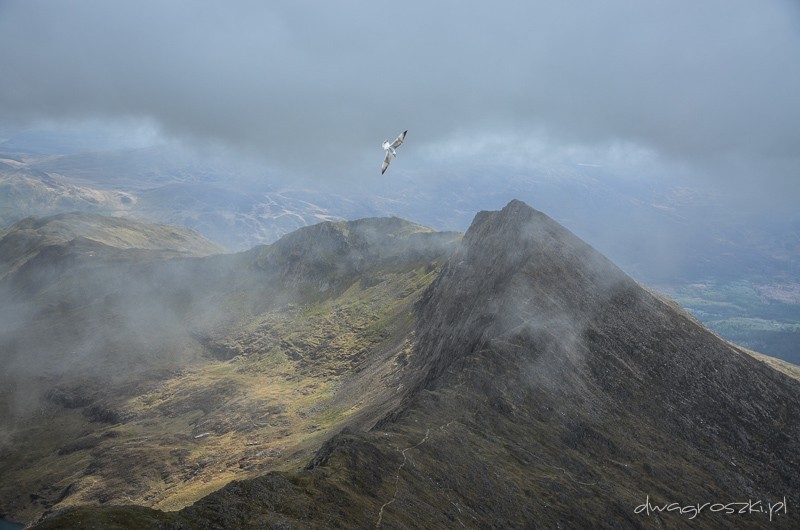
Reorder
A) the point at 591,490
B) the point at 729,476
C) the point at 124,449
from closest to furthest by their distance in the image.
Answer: the point at 591,490 < the point at 729,476 < the point at 124,449

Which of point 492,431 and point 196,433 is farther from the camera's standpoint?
point 196,433

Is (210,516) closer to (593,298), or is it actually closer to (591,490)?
(591,490)

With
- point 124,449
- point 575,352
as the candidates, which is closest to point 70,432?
point 124,449

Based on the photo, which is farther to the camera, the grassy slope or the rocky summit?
the grassy slope

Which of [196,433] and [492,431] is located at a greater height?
[492,431]

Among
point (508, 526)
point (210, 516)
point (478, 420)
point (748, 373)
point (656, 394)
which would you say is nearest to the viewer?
point (210, 516)

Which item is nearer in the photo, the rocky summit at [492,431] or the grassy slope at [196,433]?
the rocky summit at [492,431]

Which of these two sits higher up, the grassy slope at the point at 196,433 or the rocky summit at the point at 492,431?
the rocky summit at the point at 492,431

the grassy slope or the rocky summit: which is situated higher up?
the rocky summit
